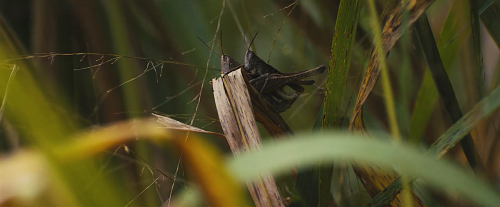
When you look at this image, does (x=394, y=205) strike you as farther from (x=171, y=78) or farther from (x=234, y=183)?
(x=171, y=78)

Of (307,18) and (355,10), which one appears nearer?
(355,10)

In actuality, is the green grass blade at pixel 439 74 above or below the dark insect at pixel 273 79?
below

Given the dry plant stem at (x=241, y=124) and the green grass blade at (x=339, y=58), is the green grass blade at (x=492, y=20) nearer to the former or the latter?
the green grass blade at (x=339, y=58)

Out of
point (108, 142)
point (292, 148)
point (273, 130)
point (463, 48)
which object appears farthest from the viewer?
point (463, 48)

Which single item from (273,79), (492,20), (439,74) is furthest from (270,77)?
(492,20)

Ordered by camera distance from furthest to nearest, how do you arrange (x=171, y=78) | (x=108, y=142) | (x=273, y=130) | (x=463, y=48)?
(x=171, y=78) → (x=463, y=48) → (x=273, y=130) → (x=108, y=142)

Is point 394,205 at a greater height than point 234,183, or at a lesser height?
lesser

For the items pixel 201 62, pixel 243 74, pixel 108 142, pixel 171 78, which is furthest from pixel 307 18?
pixel 108 142

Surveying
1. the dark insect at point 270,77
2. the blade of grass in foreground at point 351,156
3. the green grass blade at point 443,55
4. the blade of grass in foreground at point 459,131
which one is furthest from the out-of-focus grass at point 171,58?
the blade of grass in foreground at point 351,156

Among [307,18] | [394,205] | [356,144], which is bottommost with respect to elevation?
[394,205]
